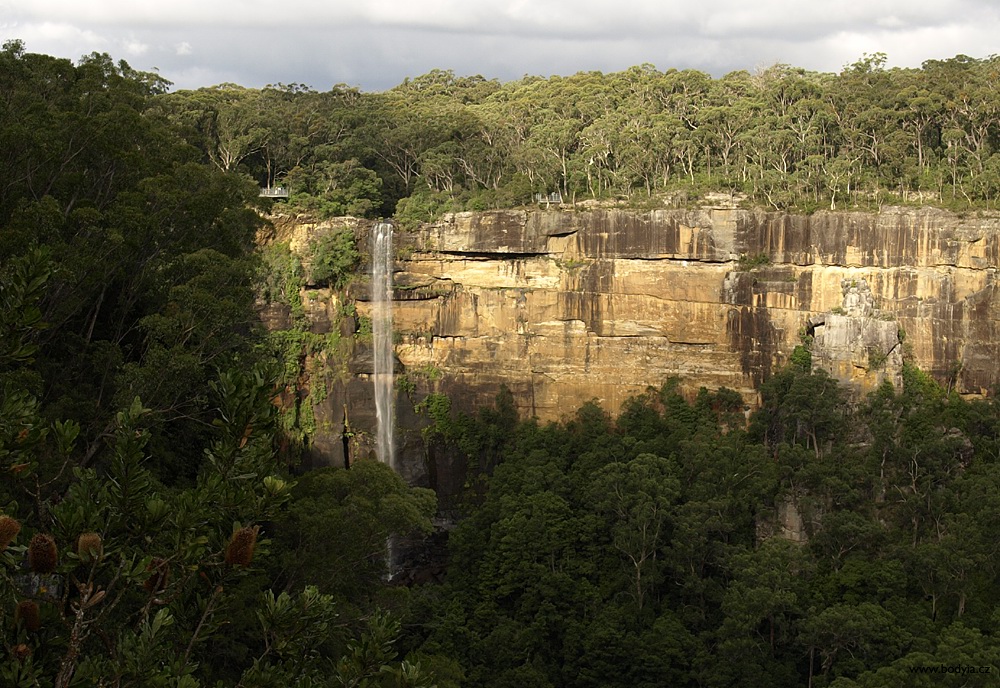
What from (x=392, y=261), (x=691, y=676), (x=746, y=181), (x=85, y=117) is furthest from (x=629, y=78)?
(x=85, y=117)

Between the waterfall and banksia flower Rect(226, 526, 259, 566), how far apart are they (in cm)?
2662

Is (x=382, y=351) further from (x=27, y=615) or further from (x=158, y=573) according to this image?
(x=27, y=615)

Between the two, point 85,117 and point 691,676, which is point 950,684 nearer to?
point 691,676

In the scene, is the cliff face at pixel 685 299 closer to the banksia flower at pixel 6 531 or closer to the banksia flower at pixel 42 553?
the banksia flower at pixel 42 553

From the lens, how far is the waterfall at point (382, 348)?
108 feet

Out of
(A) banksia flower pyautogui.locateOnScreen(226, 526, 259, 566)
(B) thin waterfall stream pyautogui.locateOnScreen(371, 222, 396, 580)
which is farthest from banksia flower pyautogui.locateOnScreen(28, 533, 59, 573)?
(B) thin waterfall stream pyautogui.locateOnScreen(371, 222, 396, 580)

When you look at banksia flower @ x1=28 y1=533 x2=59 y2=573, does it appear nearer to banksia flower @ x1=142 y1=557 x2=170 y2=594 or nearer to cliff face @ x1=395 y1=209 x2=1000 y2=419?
banksia flower @ x1=142 y1=557 x2=170 y2=594

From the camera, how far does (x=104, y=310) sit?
52.9 ft

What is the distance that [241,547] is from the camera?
6395 mm

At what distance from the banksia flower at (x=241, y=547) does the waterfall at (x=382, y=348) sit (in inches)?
1048

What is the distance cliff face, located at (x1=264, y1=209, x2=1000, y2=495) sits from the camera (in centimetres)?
2759

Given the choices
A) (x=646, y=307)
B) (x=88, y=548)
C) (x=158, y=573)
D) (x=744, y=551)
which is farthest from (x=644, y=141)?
(x=88, y=548)

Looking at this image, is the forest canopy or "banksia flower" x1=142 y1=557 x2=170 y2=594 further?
the forest canopy

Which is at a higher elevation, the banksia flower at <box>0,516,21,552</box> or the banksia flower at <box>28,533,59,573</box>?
the banksia flower at <box>0,516,21,552</box>
